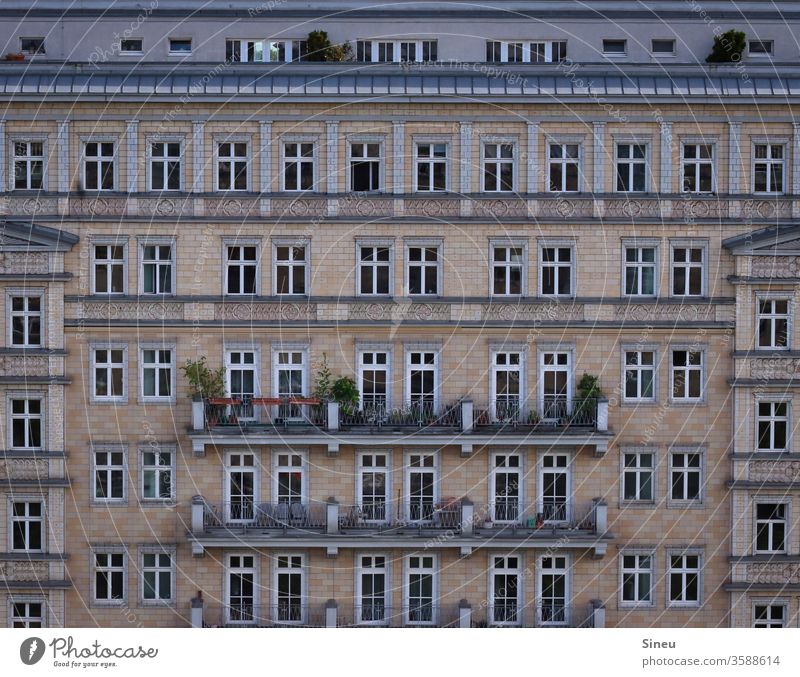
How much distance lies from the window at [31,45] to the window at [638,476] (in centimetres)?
1156

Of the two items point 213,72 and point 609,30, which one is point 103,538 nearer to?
point 213,72

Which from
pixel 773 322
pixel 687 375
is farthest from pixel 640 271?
pixel 773 322

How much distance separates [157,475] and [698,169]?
9774 mm

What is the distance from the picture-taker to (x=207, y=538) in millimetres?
23234

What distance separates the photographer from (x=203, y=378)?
23.3 m

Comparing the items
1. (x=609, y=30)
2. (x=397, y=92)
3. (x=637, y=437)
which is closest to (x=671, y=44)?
(x=609, y=30)

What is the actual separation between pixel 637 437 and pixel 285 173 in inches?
272

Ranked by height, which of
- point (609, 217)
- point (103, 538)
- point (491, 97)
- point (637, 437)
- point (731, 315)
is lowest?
point (103, 538)

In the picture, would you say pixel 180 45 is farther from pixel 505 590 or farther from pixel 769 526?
pixel 769 526

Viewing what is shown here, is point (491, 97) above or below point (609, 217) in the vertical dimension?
above

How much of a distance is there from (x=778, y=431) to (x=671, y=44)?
6.51 metres

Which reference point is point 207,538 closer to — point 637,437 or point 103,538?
point 103,538

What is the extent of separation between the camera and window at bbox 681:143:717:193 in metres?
23.5

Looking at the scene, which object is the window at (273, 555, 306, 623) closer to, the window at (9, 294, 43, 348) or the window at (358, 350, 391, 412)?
the window at (358, 350, 391, 412)
